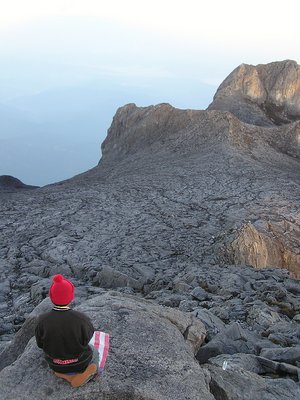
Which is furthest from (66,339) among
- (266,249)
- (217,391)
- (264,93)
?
(264,93)

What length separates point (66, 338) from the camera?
6473 millimetres

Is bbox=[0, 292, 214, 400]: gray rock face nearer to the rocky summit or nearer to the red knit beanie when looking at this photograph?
the rocky summit

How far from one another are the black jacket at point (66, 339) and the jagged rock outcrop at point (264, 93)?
55226 mm

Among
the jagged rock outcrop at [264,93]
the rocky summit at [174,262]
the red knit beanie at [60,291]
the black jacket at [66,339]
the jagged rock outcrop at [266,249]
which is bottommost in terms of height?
the jagged rock outcrop at [266,249]

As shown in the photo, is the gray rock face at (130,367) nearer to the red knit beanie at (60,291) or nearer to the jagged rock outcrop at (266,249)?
the red knit beanie at (60,291)

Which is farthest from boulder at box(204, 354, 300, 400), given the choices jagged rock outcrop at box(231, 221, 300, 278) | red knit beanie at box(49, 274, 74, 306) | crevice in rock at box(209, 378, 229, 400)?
jagged rock outcrop at box(231, 221, 300, 278)

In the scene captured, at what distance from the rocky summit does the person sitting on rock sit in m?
0.25

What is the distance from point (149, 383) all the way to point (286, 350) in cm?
430

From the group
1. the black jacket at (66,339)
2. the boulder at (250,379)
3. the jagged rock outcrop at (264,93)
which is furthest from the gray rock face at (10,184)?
the black jacket at (66,339)

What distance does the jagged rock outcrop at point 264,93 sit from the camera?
6009 centimetres

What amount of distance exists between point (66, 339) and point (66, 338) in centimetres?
1

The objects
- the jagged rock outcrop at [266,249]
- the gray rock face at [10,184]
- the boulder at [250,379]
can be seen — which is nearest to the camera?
the boulder at [250,379]

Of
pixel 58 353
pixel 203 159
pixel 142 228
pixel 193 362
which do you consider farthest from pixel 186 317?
pixel 203 159

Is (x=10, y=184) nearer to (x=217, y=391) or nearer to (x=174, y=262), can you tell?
(x=174, y=262)
